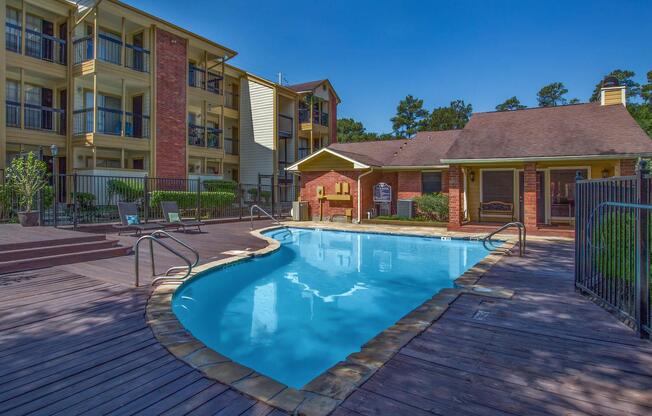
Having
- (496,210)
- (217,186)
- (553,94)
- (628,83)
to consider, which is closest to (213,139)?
(217,186)

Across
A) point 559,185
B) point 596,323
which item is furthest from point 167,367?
point 559,185

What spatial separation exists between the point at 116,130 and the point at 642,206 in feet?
68.2

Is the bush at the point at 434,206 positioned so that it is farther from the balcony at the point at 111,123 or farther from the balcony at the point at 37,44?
the balcony at the point at 37,44

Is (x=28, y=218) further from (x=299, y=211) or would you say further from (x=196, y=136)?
(x=196, y=136)

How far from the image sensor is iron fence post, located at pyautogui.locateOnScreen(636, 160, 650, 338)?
3.80 meters

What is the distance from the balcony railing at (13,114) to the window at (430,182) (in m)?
18.7

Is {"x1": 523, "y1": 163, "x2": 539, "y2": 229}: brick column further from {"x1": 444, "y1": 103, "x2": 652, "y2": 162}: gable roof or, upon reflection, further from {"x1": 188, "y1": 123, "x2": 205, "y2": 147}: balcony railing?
{"x1": 188, "y1": 123, "x2": 205, "y2": 147}: balcony railing

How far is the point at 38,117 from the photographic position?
57.1 feet

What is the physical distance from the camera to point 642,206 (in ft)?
12.2

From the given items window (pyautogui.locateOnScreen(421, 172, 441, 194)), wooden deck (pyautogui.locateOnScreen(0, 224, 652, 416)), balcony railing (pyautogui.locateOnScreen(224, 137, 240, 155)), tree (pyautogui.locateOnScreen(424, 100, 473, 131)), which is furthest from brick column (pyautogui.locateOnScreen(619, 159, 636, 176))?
tree (pyautogui.locateOnScreen(424, 100, 473, 131))

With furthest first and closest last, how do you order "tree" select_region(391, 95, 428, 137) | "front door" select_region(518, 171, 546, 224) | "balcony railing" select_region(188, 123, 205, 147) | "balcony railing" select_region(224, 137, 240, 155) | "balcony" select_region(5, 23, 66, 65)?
"tree" select_region(391, 95, 428, 137) < "balcony railing" select_region(224, 137, 240, 155) < "balcony railing" select_region(188, 123, 205, 147) < "balcony" select_region(5, 23, 66, 65) < "front door" select_region(518, 171, 546, 224)

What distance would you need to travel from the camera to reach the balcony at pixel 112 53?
57.8 feet

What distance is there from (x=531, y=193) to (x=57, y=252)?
14.7 m

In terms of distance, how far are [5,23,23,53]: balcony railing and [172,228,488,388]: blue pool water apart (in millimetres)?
16030
